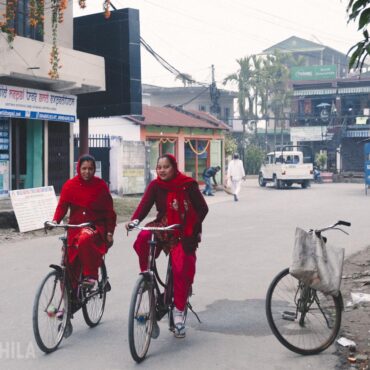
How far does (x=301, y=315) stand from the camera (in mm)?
5266

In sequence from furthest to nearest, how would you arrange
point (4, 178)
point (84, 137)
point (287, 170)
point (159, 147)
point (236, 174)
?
point (287, 170) → point (159, 147) → point (236, 174) → point (84, 137) → point (4, 178)

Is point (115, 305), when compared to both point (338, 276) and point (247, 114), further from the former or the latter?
point (247, 114)

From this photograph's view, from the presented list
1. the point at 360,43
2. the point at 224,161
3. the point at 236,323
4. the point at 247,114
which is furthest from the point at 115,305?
the point at 247,114

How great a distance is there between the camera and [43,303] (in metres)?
5.03

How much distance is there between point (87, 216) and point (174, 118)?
27.3 m

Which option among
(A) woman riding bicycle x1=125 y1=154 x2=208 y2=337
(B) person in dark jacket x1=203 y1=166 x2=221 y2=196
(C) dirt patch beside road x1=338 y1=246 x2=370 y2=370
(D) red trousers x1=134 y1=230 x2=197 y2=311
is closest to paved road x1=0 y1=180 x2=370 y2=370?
(C) dirt patch beside road x1=338 y1=246 x2=370 y2=370

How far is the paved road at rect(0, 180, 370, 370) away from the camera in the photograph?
4.87 meters

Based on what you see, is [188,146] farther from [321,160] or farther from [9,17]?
[9,17]

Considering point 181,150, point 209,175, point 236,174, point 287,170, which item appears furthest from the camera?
point 181,150

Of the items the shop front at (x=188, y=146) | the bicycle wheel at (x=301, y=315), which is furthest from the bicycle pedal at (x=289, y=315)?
the shop front at (x=188, y=146)

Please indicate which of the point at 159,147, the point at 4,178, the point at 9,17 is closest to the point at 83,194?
the point at 9,17

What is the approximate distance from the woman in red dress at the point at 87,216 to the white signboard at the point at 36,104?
11.0m

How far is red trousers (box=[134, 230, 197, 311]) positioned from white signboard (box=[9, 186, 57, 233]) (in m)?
8.73

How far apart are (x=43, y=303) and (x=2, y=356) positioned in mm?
524
